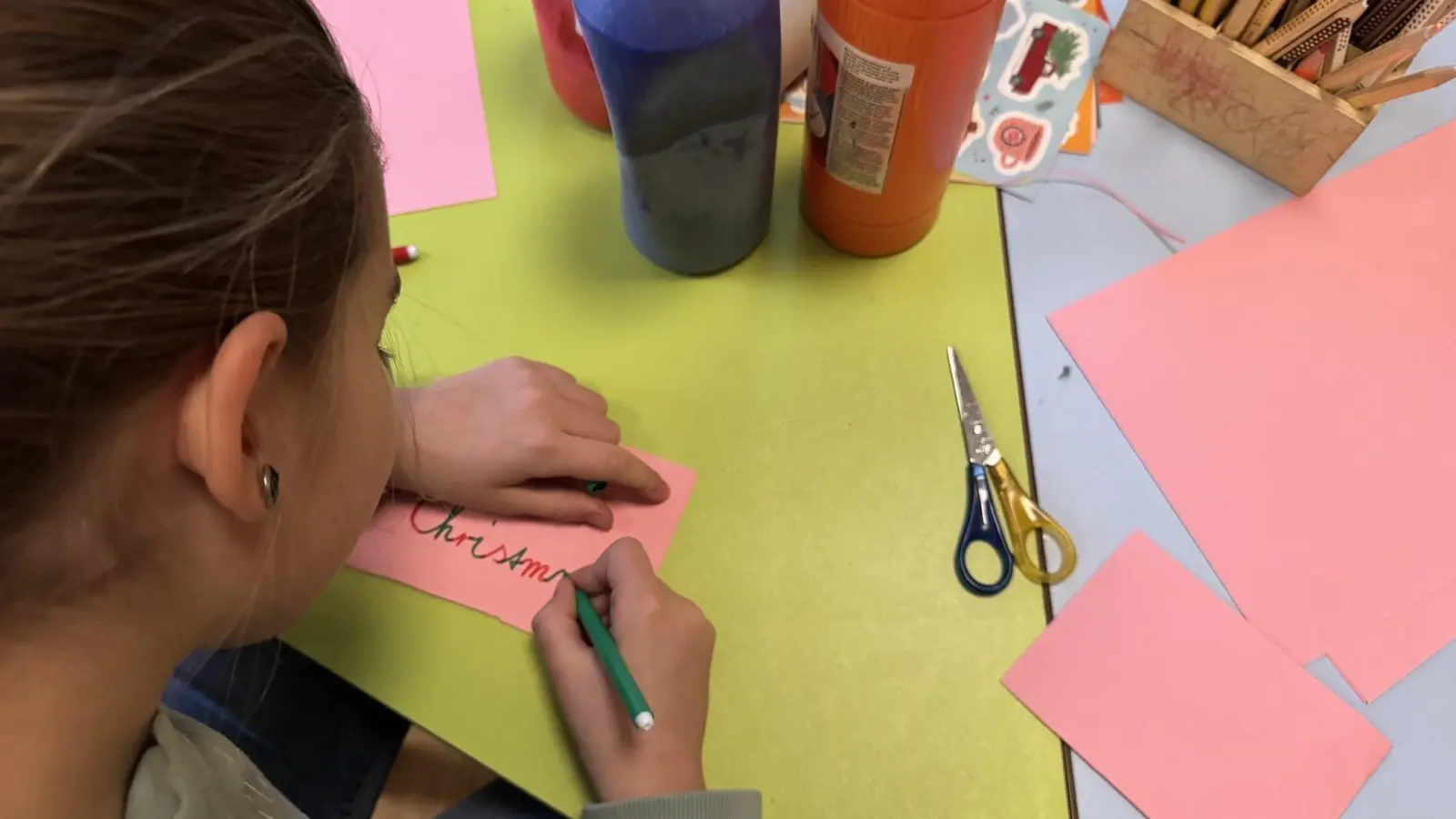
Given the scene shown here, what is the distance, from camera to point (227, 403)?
10.1 inches

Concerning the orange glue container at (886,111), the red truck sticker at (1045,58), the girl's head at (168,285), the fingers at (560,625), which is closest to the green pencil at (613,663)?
the fingers at (560,625)

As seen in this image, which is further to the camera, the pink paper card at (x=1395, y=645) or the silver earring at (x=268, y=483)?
the pink paper card at (x=1395, y=645)

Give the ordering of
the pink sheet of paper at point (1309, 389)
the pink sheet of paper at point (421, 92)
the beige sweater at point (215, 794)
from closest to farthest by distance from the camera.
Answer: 1. the beige sweater at point (215, 794)
2. the pink sheet of paper at point (1309, 389)
3. the pink sheet of paper at point (421, 92)

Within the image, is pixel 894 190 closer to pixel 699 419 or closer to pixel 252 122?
pixel 699 419

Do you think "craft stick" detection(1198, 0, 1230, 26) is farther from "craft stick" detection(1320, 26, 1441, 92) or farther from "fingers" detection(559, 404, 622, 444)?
"fingers" detection(559, 404, 622, 444)

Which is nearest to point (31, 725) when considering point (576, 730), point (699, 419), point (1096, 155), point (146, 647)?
point (146, 647)

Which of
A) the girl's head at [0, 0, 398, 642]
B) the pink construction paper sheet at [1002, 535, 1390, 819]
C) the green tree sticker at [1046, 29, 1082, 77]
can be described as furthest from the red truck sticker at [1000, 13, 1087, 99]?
the girl's head at [0, 0, 398, 642]

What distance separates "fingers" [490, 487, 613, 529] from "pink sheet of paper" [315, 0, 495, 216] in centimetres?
20

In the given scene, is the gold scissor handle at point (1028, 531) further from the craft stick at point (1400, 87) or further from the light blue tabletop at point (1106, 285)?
the craft stick at point (1400, 87)

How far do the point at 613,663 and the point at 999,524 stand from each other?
0.20 m

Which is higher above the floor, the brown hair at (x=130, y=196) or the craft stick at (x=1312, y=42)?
the brown hair at (x=130, y=196)

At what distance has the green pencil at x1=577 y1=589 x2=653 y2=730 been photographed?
1.39 ft

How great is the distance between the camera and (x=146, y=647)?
0.33 meters

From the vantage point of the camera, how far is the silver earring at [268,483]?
30 centimetres
